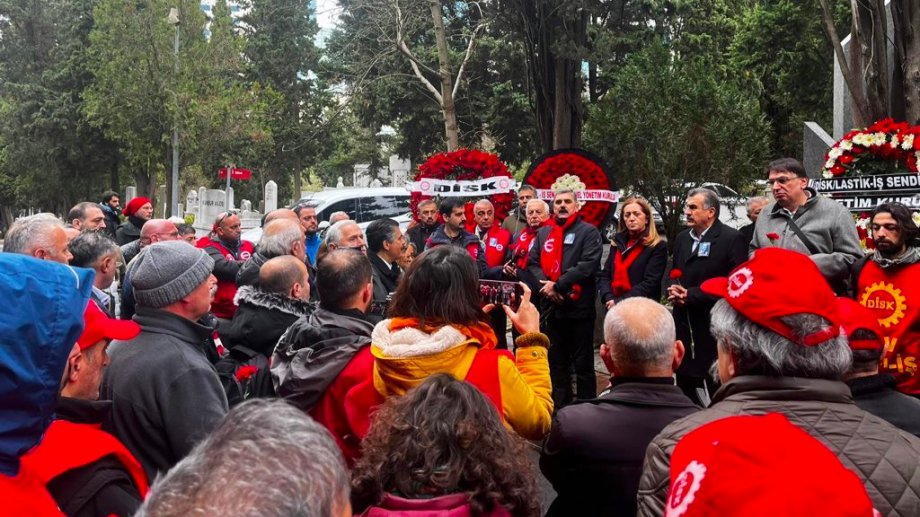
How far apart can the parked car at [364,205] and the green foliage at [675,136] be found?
5841 mm

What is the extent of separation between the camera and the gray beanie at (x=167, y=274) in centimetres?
320

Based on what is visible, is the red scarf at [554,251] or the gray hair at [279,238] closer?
the gray hair at [279,238]

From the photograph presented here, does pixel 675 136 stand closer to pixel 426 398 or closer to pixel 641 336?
pixel 641 336

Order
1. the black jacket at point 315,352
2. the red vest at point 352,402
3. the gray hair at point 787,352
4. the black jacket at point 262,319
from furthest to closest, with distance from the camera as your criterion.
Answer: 1. the black jacket at point 262,319
2. the black jacket at point 315,352
3. the red vest at point 352,402
4. the gray hair at point 787,352

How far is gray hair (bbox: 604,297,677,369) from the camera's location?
9.30 feet

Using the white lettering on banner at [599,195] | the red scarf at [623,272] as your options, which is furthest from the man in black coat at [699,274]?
the white lettering on banner at [599,195]

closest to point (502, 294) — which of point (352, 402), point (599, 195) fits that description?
point (352, 402)

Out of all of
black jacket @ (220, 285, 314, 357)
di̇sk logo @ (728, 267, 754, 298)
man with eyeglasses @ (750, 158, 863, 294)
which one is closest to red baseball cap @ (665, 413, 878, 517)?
di̇sk logo @ (728, 267, 754, 298)

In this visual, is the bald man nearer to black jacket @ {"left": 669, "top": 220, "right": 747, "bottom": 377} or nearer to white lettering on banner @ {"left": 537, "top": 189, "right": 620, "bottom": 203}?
black jacket @ {"left": 669, "top": 220, "right": 747, "bottom": 377}

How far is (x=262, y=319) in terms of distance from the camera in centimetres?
417

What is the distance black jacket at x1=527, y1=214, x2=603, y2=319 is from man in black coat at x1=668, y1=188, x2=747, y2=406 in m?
0.96

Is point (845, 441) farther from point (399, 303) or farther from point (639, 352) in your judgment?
point (399, 303)

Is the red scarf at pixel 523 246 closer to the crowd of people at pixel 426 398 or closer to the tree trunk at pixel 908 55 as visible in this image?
the crowd of people at pixel 426 398

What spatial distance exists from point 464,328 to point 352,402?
0.56 meters
